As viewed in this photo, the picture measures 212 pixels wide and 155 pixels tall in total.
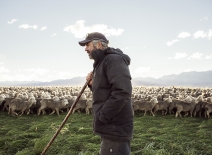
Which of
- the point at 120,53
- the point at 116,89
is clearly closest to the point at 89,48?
the point at 120,53

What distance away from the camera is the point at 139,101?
14031mm

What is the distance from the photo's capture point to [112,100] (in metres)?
2.71

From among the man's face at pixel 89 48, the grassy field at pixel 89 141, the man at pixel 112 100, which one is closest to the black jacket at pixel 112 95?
the man at pixel 112 100

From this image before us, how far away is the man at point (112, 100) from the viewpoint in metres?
2.72

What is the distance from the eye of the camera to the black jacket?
271cm

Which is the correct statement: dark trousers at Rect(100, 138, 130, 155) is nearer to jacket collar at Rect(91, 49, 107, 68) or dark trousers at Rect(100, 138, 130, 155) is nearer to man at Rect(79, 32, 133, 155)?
man at Rect(79, 32, 133, 155)

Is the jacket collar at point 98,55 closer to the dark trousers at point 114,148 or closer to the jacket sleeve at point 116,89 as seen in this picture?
the jacket sleeve at point 116,89

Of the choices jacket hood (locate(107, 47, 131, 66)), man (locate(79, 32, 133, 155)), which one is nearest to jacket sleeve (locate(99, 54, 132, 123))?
man (locate(79, 32, 133, 155))

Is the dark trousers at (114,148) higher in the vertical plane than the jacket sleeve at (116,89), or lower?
lower

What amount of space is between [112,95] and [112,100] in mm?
56

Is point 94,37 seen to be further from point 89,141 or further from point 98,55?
point 89,141

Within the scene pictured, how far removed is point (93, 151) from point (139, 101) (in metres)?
7.71

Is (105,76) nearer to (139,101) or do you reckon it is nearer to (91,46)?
(91,46)

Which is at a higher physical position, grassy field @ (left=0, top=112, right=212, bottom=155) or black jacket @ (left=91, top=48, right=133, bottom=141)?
black jacket @ (left=91, top=48, right=133, bottom=141)
